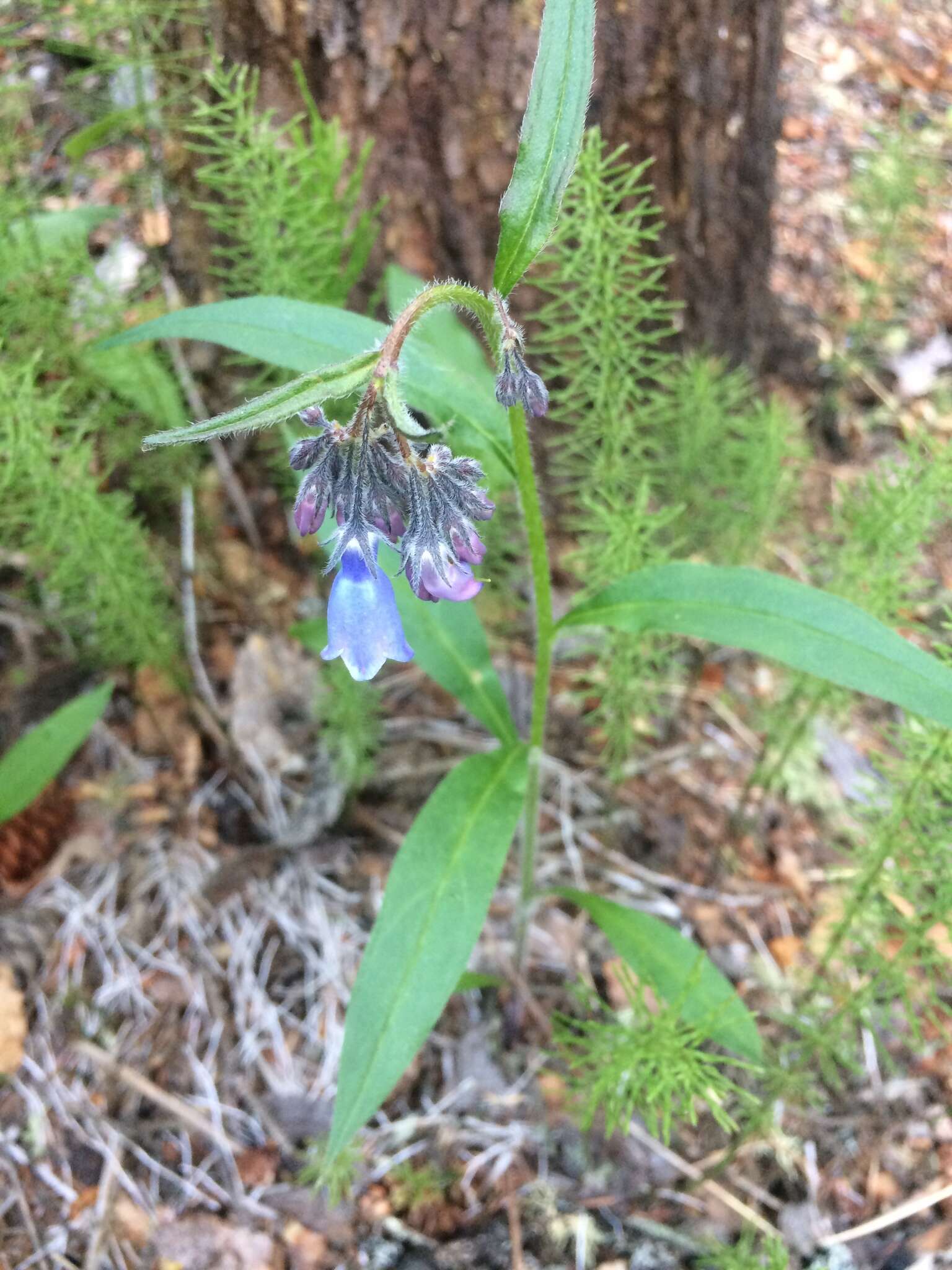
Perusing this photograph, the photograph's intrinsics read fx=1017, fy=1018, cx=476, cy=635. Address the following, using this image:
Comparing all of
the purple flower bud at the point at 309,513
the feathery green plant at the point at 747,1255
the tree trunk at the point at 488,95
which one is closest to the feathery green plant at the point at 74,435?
the tree trunk at the point at 488,95

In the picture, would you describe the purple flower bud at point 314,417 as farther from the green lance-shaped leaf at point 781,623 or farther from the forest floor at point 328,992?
the forest floor at point 328,992

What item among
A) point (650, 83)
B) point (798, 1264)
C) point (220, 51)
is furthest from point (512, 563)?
point (798, 1264)

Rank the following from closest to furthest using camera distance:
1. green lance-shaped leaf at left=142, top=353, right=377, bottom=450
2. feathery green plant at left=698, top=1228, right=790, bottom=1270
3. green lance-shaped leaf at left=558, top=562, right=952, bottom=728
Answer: green lance-shaped leaf at left=142, top=353, right=377, bottom=450 < green lance-shaped leaf at left=558, top=562, right=952, bottom=728 < feathery green plant at left=698, top=1228, right=790, bottom=1270

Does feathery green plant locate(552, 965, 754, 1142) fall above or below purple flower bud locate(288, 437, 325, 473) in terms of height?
below

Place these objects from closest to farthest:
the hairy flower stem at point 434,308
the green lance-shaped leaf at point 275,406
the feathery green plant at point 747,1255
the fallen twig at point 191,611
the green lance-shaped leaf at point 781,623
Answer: the green lance-shaped leaf at point 275,406, the hairy flower stem at point 434,308, the green lance-shaped leaf at point 781,623, the feathery green plant at point 747,1255, the fallen twig at point 191,611

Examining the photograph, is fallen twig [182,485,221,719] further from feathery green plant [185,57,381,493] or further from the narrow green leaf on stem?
the narrow green leaf on stem

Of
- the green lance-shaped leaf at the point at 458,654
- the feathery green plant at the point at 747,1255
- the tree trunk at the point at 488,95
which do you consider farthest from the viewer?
the tree trunk at the point at 488,95

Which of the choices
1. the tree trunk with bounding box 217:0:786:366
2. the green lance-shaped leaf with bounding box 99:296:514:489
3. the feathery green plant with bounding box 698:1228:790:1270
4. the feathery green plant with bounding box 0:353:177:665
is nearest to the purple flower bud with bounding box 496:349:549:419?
the green lance-shaped leaf with bounding box 99:296:514:489
